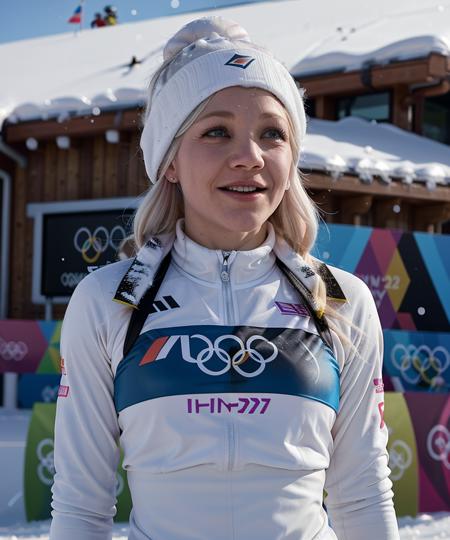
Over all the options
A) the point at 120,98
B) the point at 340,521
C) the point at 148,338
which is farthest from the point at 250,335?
the point at 120,98

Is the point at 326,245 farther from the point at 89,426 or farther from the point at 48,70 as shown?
the point at 48,70

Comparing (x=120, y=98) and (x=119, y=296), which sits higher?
(x=120, y=98)

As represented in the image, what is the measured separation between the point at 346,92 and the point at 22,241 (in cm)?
511

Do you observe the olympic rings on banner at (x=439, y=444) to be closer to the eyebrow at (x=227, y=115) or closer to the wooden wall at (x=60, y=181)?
the eyebrow at (x=227, y=115)

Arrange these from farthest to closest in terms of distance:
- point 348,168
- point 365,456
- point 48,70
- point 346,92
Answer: point 48,70
point 346,92
point 348,168
point 365,456

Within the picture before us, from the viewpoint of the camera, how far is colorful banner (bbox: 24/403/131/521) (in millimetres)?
5105

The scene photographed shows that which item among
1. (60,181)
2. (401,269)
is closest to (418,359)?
(401,269)

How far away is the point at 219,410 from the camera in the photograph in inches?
61.4

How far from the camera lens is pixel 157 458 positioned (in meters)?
1.56

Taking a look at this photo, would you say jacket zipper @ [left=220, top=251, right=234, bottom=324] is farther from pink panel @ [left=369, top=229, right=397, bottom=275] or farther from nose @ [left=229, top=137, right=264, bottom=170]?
pink panel @ [left=369, top=229, right=397, bottom=275]

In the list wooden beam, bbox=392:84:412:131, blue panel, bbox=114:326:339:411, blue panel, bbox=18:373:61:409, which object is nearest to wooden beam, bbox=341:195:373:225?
wooden beam, bbox=392:84:412:131

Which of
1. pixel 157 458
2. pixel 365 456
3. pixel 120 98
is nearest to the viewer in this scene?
pixel 157 458

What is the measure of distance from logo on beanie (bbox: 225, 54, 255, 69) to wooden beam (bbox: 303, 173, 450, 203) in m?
6.79

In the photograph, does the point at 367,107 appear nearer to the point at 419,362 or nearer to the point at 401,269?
the point at 401,269
